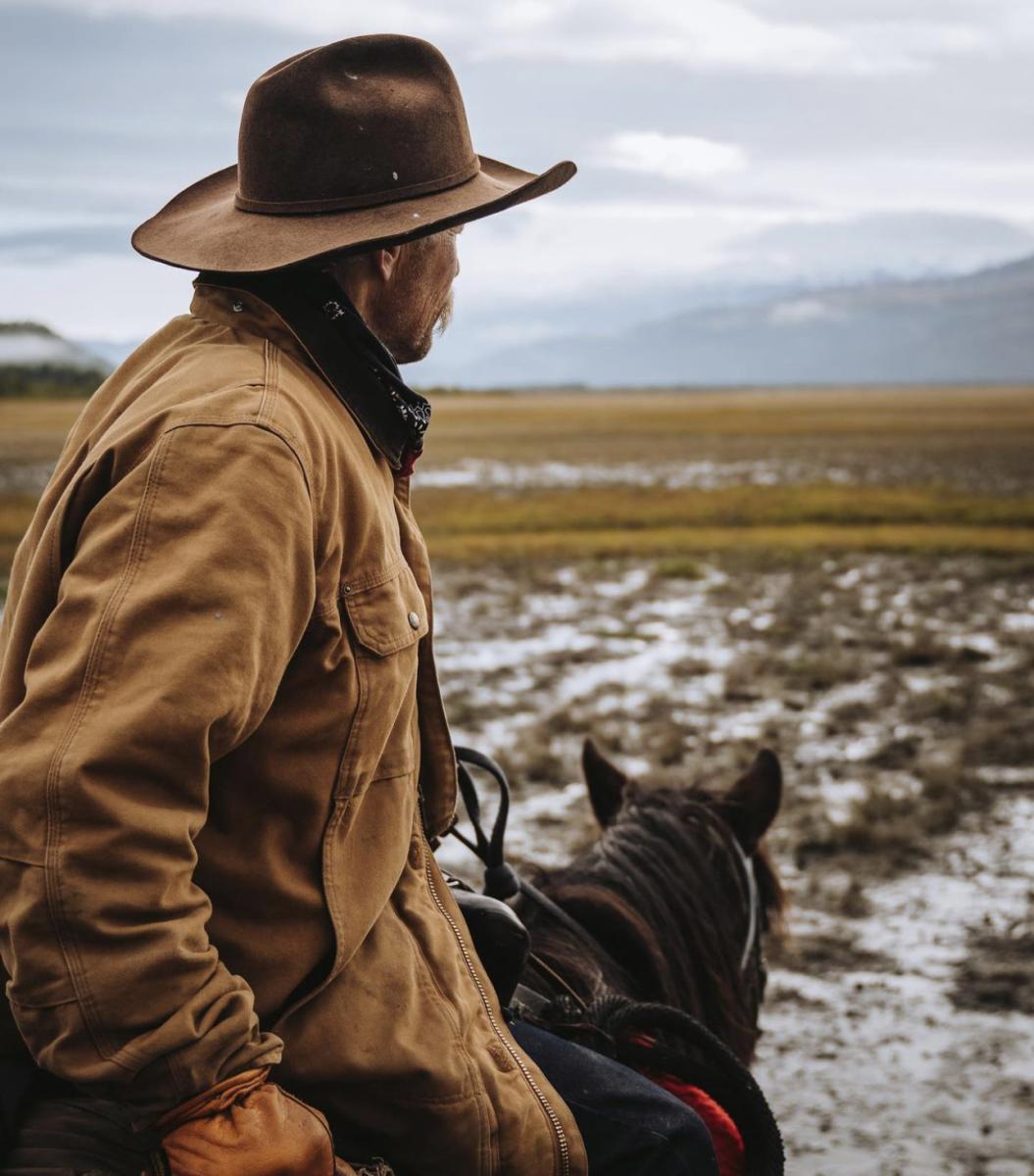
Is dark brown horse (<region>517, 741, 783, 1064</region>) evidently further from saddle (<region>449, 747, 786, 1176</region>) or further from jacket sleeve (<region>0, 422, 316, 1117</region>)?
jacket sleeve (<region>0, 422, 316, 1117</region>)

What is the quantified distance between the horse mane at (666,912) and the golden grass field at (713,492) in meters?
15.3

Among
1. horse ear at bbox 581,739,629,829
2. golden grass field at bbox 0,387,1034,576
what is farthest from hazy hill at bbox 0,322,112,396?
horse ear at bbox 581,739,629,829

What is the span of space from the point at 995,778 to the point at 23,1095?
267 inches

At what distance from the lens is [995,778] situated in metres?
7.19

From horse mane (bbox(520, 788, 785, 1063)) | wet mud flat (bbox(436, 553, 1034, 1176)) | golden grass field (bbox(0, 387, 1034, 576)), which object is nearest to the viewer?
horse mane (bbox(520, 788, 785, 1063))

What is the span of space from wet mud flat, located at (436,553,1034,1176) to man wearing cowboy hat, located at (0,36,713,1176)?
1565mm

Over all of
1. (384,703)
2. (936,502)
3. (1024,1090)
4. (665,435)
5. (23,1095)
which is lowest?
(665,435)

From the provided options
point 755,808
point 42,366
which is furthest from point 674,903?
point 42,366

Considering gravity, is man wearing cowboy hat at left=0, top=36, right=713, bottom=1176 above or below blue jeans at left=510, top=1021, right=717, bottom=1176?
above

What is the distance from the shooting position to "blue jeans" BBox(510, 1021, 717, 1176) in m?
1.74

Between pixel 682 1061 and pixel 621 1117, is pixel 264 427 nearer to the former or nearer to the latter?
pixel 621 1117

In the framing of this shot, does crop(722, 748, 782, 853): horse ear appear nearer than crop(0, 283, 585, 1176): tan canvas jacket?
No

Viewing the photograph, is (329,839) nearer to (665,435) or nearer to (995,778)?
(995,778)

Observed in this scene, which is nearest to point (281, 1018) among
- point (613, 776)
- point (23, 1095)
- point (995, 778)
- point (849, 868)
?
point (23, 1095)
